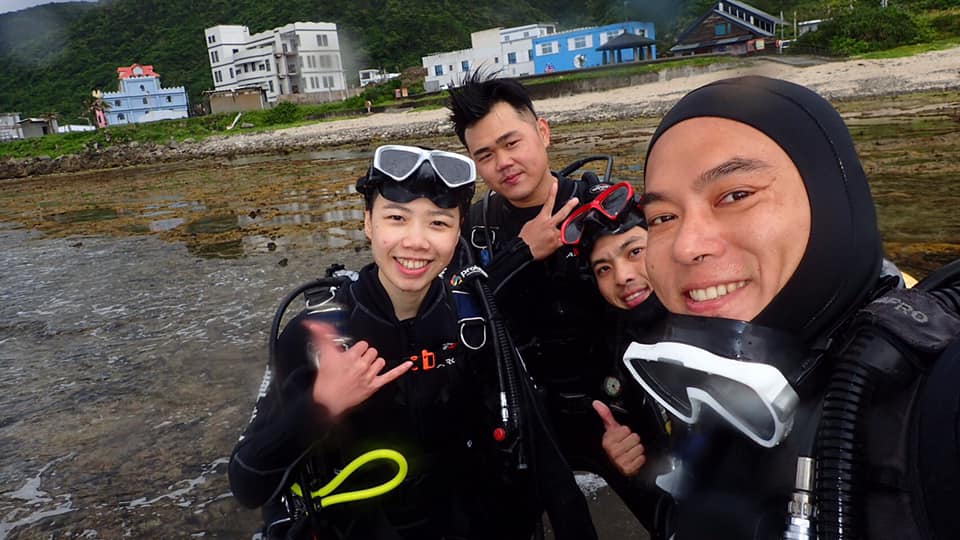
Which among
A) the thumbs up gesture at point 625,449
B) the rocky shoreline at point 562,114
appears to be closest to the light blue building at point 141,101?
the rocky shoreline at point 562,114

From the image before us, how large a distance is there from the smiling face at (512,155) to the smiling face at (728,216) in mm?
2399

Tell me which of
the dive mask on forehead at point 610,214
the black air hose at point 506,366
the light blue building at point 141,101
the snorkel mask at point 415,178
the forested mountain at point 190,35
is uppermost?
the forested mountain at point 190,35

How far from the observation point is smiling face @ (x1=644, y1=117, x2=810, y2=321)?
1283 millimetres

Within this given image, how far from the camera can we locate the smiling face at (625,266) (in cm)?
281

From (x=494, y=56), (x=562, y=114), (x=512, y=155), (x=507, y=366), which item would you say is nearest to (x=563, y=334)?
(x=507, y=366)

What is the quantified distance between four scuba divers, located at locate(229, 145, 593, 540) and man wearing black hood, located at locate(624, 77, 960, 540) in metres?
1.24

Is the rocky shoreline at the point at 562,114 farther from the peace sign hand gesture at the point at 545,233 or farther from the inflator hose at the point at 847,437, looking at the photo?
the peace sign hand gesture at the point at 545,233

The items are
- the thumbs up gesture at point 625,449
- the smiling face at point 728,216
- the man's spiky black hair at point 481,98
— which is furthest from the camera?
the man's spiky black hair at point 481,98

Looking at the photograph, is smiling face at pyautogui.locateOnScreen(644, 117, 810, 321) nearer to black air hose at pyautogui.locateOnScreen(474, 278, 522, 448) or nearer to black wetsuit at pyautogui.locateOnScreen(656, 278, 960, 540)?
black wetsuit at pyautogui.locateOnScreen(656, 278, 960, 540)

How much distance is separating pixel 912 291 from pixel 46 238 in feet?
60.2

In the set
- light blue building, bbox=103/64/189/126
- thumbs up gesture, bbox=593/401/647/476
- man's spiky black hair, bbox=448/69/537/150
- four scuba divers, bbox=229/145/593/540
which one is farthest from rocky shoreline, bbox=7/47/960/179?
light blue building, bbox=103/64/189/126

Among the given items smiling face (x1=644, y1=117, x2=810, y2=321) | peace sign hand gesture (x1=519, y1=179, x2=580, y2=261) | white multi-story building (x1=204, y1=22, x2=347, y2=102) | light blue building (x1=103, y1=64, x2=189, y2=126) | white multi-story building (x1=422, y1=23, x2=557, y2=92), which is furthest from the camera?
light blue building (x1=103, y1=64, x2=189, y2=126)

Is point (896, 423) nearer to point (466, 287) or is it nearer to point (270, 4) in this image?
point (466, 287)

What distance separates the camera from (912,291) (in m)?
1.11
